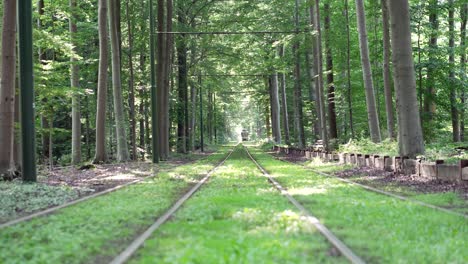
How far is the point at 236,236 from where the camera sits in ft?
20.2

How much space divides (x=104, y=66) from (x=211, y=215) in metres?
16.2

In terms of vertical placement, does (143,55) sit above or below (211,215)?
above

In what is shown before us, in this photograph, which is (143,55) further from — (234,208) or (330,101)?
(234,208)

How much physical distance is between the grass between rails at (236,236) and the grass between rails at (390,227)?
A: 0.47 metres

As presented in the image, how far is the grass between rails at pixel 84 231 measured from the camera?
548 cm

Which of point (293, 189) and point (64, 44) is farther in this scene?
point (64, 44)

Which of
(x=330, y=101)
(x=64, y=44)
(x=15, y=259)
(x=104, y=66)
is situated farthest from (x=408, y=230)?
(x=330, y=101)

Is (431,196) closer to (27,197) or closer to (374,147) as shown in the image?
(27,197)

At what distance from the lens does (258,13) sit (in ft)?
119

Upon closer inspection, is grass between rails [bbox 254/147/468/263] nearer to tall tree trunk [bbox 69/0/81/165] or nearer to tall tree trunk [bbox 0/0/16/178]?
tall tree trunk [bbox 0/0/16/178]

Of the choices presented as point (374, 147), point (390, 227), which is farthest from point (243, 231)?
point (374, 147)

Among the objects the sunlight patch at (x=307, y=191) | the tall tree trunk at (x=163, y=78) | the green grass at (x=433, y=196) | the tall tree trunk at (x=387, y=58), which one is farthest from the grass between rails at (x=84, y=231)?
the tall tree trunk at (x=163, y=78)

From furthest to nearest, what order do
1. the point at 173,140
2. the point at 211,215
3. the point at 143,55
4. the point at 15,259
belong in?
1. the point at 173,140
2. the point at 143,55
3. the point at 211,215
4. the point at 15,259

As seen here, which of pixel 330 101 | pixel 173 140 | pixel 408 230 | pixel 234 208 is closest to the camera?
pixel 408 230
